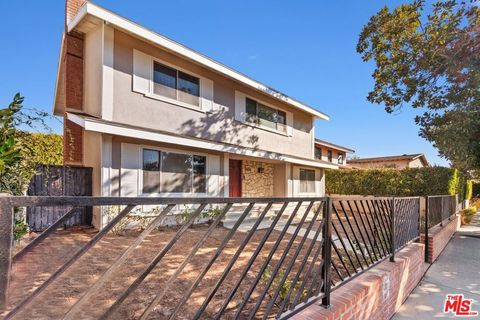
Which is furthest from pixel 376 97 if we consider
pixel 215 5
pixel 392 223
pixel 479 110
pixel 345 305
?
pixel 345 305

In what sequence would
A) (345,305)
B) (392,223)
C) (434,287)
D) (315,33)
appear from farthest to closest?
(315,33), (434,287), (392,223), (345,305)

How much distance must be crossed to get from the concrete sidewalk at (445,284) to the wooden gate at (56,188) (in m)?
8.15

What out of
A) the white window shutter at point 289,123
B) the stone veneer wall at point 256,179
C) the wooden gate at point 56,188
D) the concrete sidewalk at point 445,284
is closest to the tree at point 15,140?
the wooden gate at point 56,188

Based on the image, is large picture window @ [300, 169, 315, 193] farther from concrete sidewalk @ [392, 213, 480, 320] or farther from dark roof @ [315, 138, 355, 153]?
dark roof @ [315, 138, 355, 153]

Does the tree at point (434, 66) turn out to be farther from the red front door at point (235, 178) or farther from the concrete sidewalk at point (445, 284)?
the red front door at point (235, 178)

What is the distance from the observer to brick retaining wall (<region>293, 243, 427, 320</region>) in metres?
2.82

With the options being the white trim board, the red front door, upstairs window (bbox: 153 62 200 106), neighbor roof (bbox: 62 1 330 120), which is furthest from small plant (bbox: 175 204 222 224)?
neighbor roof (bbox: 62 1 330 120)

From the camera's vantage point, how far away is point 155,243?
22.4ft

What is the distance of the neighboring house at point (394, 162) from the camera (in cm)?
2822

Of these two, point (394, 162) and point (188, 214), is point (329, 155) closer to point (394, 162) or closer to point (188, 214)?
point (394, 162)

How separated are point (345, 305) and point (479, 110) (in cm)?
1076

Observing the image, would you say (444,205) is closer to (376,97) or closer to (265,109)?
(376,97)

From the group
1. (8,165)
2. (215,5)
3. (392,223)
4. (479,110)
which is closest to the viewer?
(8,165)

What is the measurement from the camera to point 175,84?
30.9 ft
